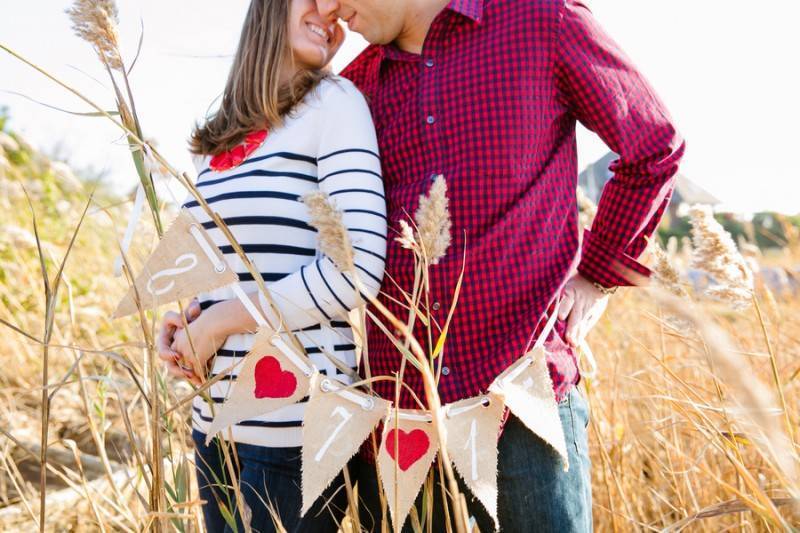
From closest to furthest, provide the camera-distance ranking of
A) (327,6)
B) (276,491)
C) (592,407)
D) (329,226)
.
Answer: (329,226), (276,491), (327,6), (592,407)

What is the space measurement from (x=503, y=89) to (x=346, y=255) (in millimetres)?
668

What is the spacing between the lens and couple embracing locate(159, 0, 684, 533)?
1299 millimetres

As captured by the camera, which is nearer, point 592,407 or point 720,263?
point 720,263

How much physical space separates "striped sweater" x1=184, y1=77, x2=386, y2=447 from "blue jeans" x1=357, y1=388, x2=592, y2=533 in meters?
0.34

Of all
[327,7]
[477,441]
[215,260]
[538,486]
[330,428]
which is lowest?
[538,486]

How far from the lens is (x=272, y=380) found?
1142 millimetres

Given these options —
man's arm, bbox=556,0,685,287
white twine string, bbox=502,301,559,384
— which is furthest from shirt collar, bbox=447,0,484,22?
white twine string, bbox=502,301,559,384

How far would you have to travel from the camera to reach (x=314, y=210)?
0.87 meters

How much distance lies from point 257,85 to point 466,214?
569mm

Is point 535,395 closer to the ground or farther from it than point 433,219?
closer to the ground

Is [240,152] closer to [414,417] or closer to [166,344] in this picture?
[166,344]

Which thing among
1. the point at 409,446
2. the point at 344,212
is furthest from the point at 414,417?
the point at 344,212

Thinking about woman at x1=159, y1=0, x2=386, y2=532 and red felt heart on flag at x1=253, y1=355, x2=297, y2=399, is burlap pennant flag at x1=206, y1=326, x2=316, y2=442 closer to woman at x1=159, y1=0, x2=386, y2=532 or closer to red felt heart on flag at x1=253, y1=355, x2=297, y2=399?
red felt heart on flag at x1=253, y1=355, x2=297, y2=399

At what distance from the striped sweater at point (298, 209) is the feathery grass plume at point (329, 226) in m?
0.38
